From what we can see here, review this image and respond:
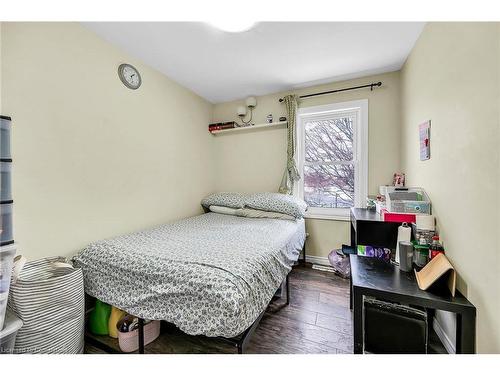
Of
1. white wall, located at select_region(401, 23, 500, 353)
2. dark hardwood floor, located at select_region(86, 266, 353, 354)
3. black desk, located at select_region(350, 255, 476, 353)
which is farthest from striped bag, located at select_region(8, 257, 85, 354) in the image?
white wall, located at select_region(401, 23, 500, 353)

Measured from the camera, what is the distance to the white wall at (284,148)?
2.43 m

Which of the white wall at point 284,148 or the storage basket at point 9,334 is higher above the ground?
the white wall at point 284,148

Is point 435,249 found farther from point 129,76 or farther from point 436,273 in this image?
point 129,76

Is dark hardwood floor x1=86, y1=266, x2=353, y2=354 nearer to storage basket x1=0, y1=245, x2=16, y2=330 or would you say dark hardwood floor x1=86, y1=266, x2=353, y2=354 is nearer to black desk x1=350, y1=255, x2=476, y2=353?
black desk x1=350, y1=255, x2=476, y2=353

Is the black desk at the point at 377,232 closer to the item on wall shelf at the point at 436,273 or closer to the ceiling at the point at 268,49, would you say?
the item on wall shelf at the point at 436,273

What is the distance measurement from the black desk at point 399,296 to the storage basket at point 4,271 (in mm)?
1763

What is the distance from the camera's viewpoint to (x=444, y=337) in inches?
52.7

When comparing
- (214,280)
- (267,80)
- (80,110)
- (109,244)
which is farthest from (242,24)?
(109,244)

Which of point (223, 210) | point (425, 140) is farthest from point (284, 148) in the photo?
point (425, 140)

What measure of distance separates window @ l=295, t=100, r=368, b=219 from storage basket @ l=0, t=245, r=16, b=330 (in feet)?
8.79

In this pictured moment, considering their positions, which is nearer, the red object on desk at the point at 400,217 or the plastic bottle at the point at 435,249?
the plastic bottle at the point at 435,249

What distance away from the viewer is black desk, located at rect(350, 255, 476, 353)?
36.5 inches

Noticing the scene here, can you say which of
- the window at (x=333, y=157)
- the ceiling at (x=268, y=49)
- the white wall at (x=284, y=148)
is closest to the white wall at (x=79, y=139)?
the ceiling at (x=268, y=49)

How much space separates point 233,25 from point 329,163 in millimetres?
1952
